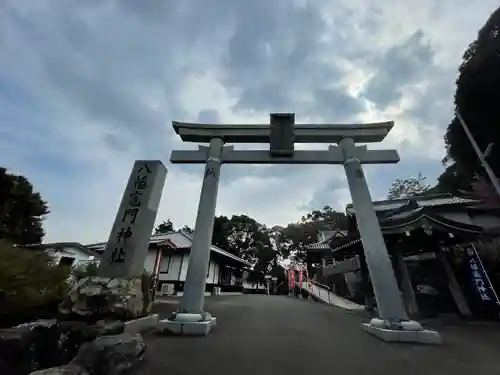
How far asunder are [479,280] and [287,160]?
8.48m

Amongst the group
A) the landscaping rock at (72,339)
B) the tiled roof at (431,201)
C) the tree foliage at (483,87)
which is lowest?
the landscaping rock at (72,339)

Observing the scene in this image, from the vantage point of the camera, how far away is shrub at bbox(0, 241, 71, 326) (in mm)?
5168

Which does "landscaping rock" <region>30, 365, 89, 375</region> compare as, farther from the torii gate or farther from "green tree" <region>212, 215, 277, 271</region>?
"green tree" <region>212, 215, 277, 271</region>

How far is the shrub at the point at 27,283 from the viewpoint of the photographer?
5.17 meters

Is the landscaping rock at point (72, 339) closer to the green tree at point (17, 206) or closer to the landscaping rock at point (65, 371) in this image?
the landscaping rock at point (65, 371)

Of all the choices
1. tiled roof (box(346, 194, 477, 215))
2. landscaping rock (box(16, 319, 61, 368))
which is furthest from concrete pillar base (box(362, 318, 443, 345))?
tiled roof (box(346, 194, 477, 215))

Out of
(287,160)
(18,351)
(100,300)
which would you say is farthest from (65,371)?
(287,160)

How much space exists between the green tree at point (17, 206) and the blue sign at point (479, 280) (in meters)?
18.3

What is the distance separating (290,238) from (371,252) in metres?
37.8

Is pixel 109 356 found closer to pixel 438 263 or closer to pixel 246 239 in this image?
pixel 438 263

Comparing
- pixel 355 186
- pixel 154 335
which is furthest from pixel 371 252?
pixel 154 335

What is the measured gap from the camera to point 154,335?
19.5 feet

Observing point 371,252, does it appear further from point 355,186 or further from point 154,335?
point 154,335

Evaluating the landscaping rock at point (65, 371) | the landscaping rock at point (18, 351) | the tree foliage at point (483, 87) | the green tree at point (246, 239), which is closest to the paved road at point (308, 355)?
the landscaping rock at point (65, 371)
